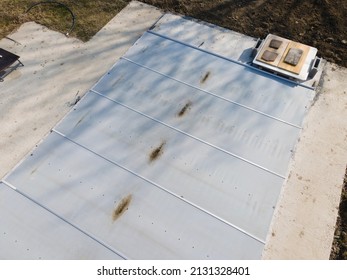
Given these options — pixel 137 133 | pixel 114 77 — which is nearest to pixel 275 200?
pixel 137 133

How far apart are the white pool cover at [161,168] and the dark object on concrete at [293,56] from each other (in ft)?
1.97

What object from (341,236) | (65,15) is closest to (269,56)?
(341,236)

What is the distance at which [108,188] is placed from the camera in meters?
6.47

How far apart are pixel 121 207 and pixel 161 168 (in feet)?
3.81

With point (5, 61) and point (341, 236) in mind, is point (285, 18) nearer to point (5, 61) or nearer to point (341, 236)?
point (341, 236)

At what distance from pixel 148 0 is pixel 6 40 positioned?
15.3 feet

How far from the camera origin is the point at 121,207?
6.23 m

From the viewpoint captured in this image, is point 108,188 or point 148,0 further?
point 148,0

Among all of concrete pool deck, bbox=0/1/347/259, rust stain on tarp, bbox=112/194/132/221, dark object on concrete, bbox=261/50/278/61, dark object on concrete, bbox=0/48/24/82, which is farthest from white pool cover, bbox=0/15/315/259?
dark object on concrete, bbox=0/48/24/82

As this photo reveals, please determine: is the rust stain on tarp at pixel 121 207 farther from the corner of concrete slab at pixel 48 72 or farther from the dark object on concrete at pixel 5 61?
the dark object on concrete at pixel 5 61

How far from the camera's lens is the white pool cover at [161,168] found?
5879 millimetres

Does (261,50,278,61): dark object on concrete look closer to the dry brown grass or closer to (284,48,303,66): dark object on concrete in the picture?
(284,48,303,66): dark object on concrete

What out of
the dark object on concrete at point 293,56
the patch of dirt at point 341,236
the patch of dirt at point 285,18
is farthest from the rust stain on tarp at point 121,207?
the patch of dirt at point 285,18

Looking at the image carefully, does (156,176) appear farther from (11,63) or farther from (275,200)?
(11,63)
